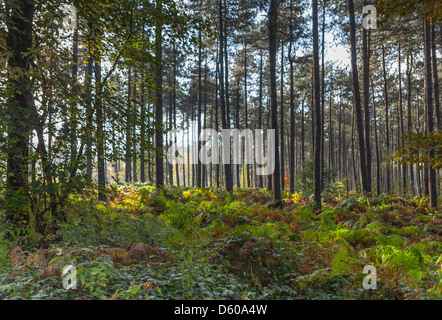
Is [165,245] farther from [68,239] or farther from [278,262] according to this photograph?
[278,262]

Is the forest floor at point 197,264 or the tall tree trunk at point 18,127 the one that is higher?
the tall tree trunk at point 18,127

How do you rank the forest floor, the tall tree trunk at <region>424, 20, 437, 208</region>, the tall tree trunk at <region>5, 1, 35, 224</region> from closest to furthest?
the forest floor → the tall tree trunk at <region>5, 1, 35, 224</region> → the tall tree trunk at <region>424, 20, 437, 208</region>

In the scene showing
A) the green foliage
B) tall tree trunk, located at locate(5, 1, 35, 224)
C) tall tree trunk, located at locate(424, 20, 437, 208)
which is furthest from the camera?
the green foliage

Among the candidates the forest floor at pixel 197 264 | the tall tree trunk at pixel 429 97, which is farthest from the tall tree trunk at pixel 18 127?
the tall tree trunk at pixel 429 97

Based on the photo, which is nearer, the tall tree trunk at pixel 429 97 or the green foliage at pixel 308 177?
the tall tree trunk at pixel 429 97

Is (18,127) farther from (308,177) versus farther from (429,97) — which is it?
(308,177)

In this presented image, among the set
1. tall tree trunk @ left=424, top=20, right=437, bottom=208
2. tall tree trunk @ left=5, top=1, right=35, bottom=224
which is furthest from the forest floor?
tall tree trunk @ left=424, top=20, right=437, bottom=208

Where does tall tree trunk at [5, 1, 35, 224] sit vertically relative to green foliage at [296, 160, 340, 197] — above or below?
above

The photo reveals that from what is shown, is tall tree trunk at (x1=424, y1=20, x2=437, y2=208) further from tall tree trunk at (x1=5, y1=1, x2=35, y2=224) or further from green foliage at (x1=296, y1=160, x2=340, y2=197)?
tall tree trunk at (x1=5, y1=1, x2=35, y2=224)

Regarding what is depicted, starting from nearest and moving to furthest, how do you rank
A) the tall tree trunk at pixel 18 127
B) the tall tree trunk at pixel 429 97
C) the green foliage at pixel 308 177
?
the tall tree trunk at pixel 18 127 < the tall tree trunk at pixel 429 97 < the green foliage at pixel 308 177

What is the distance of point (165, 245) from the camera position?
492cm

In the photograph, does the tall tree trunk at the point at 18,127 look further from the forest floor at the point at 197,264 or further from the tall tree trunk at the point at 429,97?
the tall tree trunk at the point at 429,97

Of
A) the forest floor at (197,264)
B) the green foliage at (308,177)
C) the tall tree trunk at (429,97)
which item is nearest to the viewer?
the forest floor at (197,264)
